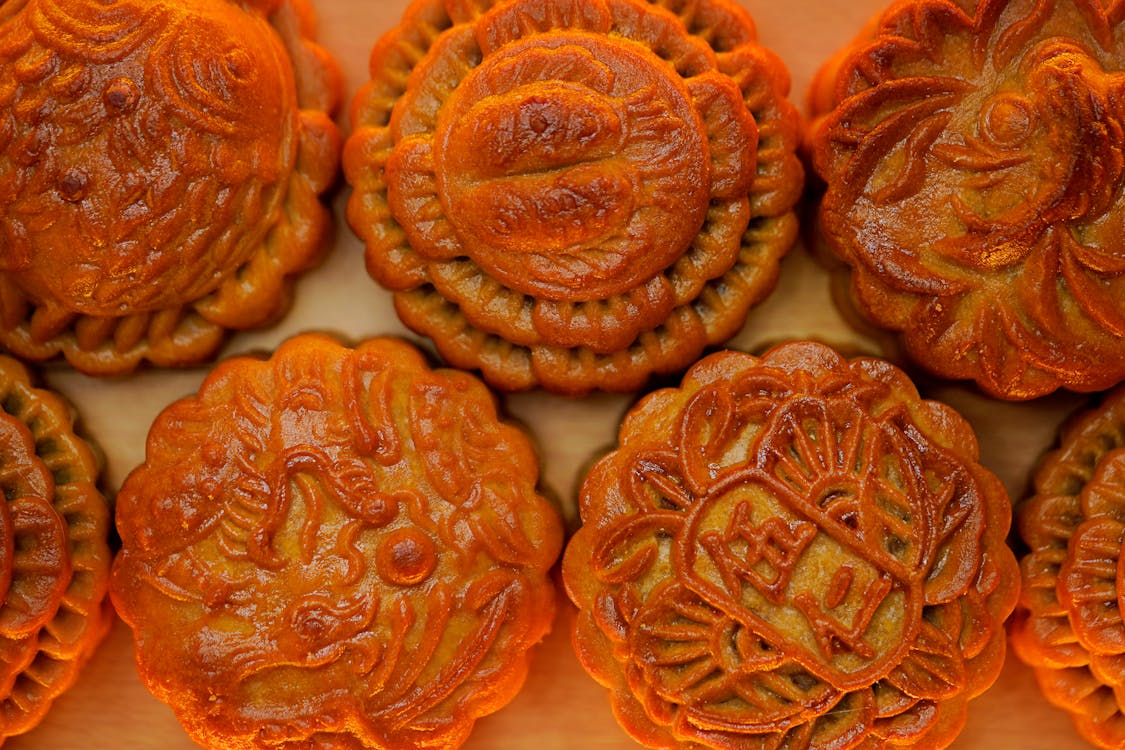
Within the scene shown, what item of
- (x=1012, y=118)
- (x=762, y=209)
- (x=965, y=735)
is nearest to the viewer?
(x=1012, y=118)

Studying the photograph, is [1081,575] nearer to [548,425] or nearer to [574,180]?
[548,425]

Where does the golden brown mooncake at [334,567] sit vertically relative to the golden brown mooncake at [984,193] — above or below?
below

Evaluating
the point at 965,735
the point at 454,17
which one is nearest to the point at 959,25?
the point at 454,17

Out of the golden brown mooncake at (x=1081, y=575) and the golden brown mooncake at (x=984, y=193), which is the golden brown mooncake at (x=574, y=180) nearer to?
the golden brown mooncake at (x=984, y=193)

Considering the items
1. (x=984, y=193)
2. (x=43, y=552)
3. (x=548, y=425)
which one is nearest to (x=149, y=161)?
(x=43, y=552)

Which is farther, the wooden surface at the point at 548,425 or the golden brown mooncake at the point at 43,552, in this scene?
the wooden surface at the point at 548,425

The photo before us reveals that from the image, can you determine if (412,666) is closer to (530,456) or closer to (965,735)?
(530,456)

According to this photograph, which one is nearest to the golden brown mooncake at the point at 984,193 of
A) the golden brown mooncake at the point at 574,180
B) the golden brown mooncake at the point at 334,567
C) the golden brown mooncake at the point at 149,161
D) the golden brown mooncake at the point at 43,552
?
the golden brown mooncake at the point at 574,180
